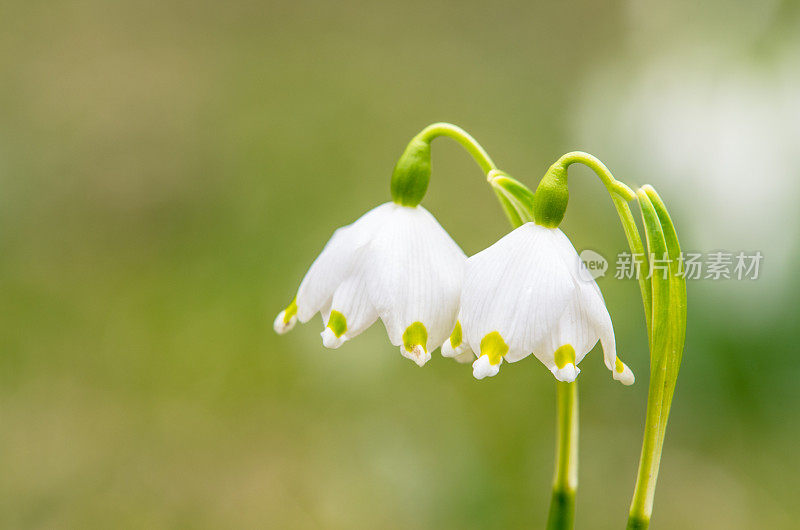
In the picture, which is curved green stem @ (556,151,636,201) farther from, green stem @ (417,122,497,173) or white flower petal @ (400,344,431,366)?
white flower petal @ (400,344,431,366)

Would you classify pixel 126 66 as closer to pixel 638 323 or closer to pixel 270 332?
pixel 270 332

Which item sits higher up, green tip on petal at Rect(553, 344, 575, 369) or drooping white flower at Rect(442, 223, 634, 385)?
drooping white flower at Rect(442, 223, 634, 385)

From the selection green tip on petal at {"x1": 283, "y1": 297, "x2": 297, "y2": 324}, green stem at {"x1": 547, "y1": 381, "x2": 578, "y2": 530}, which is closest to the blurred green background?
green stem at {"x1": 547, "y1": 381, "x2": 578, "y2": 530}

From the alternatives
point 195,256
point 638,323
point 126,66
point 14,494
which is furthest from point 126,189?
point 638,323

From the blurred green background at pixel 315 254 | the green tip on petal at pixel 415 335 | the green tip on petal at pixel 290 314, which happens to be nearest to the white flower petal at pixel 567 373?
the green tip on petal at pixel 415 335

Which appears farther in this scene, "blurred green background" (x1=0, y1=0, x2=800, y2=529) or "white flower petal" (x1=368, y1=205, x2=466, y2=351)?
"blurred green background" (x1=0, y1=0, x2=800, y2=529)

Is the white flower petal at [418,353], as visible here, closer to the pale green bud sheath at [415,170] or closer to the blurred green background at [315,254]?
the pale green bud sheath at [415,170]

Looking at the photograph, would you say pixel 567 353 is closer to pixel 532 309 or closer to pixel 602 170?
pixel 532 309
